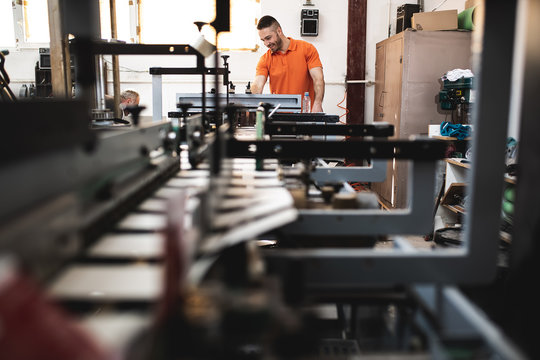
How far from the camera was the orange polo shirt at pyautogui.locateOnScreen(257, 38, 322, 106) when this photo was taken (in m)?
4.75

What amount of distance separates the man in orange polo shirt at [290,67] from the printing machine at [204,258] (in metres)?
3.54

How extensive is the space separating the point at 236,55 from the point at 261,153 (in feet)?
17.5

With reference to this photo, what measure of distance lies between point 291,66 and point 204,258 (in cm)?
428

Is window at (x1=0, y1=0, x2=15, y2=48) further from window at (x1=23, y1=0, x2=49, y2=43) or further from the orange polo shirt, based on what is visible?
the orange polo shirt

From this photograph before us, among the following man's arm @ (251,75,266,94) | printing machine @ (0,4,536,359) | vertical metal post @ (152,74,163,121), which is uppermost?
man's arm @ (251,75,266,94)

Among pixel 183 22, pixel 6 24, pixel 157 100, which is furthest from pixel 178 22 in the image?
pixel 157 100

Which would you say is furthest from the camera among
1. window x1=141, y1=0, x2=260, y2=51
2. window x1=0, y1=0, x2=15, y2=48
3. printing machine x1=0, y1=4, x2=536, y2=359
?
window x1=0, y1=0, x2=15, y2=48

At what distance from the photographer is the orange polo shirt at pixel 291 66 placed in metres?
4.75

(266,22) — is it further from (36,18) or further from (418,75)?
(36,18)

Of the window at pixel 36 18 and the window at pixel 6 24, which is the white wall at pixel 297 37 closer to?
the window at pixel 6 24

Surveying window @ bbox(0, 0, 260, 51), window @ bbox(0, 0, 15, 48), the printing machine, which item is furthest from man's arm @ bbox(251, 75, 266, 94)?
window @ bbox(0, 0, 15, 48)

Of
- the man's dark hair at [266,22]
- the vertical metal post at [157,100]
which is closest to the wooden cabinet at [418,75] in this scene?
the man's dark hair at [266,22]

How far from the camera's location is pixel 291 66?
4.77 m

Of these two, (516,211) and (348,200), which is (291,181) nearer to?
(348,200)
